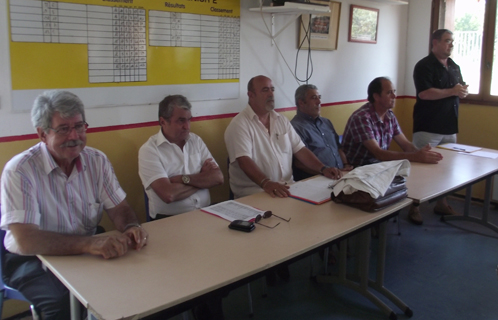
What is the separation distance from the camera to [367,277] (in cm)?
261

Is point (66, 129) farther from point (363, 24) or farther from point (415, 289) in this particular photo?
point (363, 24)

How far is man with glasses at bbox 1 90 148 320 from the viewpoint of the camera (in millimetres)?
1631

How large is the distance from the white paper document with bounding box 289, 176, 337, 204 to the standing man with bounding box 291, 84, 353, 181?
25.1 inches

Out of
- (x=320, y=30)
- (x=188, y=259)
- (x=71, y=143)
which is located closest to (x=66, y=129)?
(x=71, y=143)

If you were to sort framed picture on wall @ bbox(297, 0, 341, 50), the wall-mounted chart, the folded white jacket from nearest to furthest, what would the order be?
the folded white jacket
the wall-mounted chart
framed picture on wall @ bbox(297, 0, 341, 50)

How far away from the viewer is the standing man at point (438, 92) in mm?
3920

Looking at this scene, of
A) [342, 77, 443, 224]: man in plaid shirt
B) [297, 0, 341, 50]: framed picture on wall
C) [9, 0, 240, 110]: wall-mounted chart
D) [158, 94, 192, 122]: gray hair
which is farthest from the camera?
[297, 0, 341, 50]: framed picture on wall

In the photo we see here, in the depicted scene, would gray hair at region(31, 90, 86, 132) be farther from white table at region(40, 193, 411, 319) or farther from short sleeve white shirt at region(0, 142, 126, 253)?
white table at region(40, 193, 411, 319)

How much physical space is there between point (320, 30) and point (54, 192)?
2.87 m

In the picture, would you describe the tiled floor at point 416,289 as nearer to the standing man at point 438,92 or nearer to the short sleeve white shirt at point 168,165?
the short sleeve white shirt at point 168,165

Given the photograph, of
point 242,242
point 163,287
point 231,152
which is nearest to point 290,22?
point 231,152

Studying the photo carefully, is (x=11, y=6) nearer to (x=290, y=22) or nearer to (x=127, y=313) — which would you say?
(x=127, y=313)

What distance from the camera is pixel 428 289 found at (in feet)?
9.24

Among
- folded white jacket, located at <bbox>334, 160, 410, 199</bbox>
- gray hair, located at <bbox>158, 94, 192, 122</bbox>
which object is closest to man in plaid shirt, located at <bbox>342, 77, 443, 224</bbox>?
folded white jacket, located at <bbox>334, 160, 410, 199</bbox>
